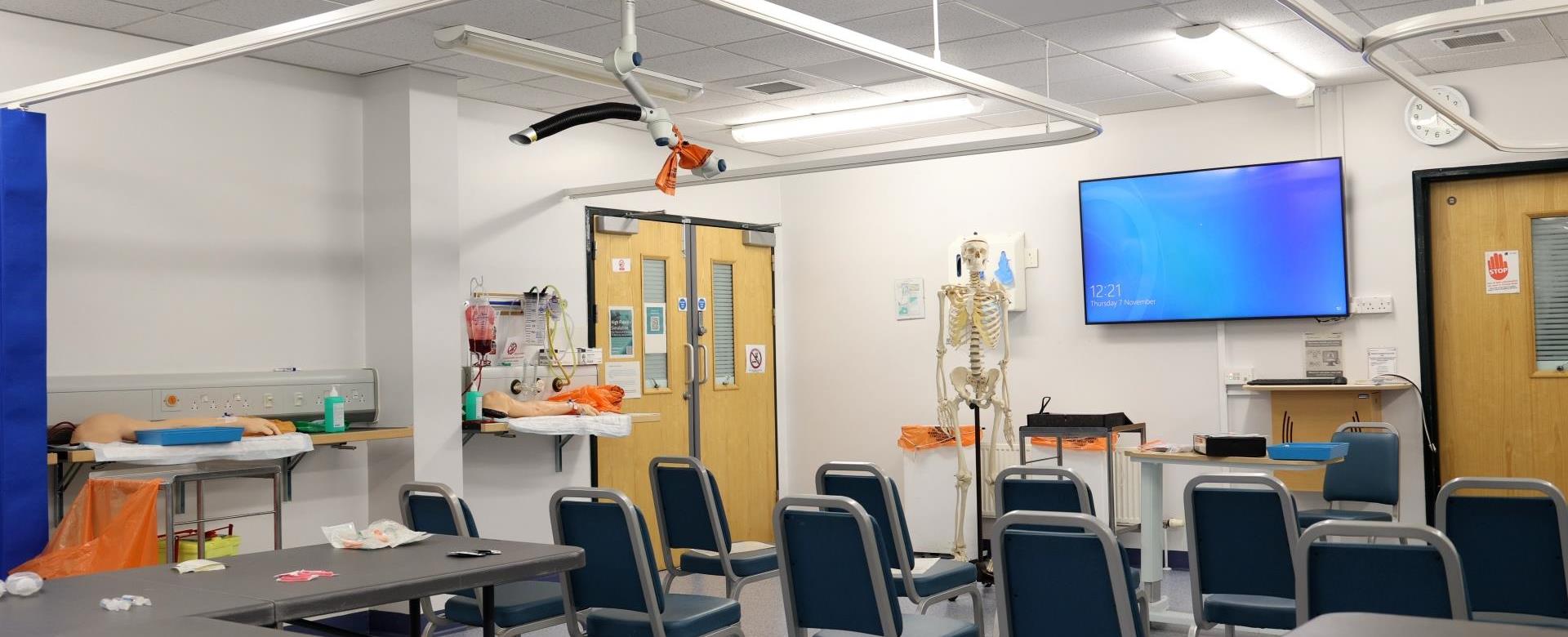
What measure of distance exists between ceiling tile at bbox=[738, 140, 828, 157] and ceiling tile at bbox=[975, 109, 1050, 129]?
4.25ft

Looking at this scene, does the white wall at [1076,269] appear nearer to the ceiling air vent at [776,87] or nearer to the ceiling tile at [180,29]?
the ceiling air vent at [776,87]

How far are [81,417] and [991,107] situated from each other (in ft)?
16.0

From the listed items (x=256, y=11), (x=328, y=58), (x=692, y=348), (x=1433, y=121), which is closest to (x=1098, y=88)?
(x=1433, y=121)

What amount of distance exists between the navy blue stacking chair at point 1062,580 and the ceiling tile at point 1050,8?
2.64m

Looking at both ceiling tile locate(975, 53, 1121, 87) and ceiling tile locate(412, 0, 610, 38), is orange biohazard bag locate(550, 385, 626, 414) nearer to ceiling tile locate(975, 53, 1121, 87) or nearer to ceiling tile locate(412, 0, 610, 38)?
ceiling tile locate(412, 0, 610, 38)

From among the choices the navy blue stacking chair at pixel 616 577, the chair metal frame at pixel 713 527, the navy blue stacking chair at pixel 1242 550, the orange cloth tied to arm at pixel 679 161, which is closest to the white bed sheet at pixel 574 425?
the chair metal frame at pixel 713 527

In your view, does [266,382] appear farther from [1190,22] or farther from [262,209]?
[1190,22]

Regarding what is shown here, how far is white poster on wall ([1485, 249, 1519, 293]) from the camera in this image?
6652 mm

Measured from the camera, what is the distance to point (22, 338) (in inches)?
177

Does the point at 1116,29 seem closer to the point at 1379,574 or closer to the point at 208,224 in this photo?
the point at 1379,574

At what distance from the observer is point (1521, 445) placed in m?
6.66

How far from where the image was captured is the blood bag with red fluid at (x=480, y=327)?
6.61m

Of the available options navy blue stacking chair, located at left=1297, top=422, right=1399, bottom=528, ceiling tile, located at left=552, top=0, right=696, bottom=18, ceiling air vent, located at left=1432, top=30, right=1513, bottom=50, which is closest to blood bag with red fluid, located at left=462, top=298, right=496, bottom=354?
ceiling tile, located at left=552, top=0, right=696, bottom=18

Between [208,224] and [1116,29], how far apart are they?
410 centimetres
